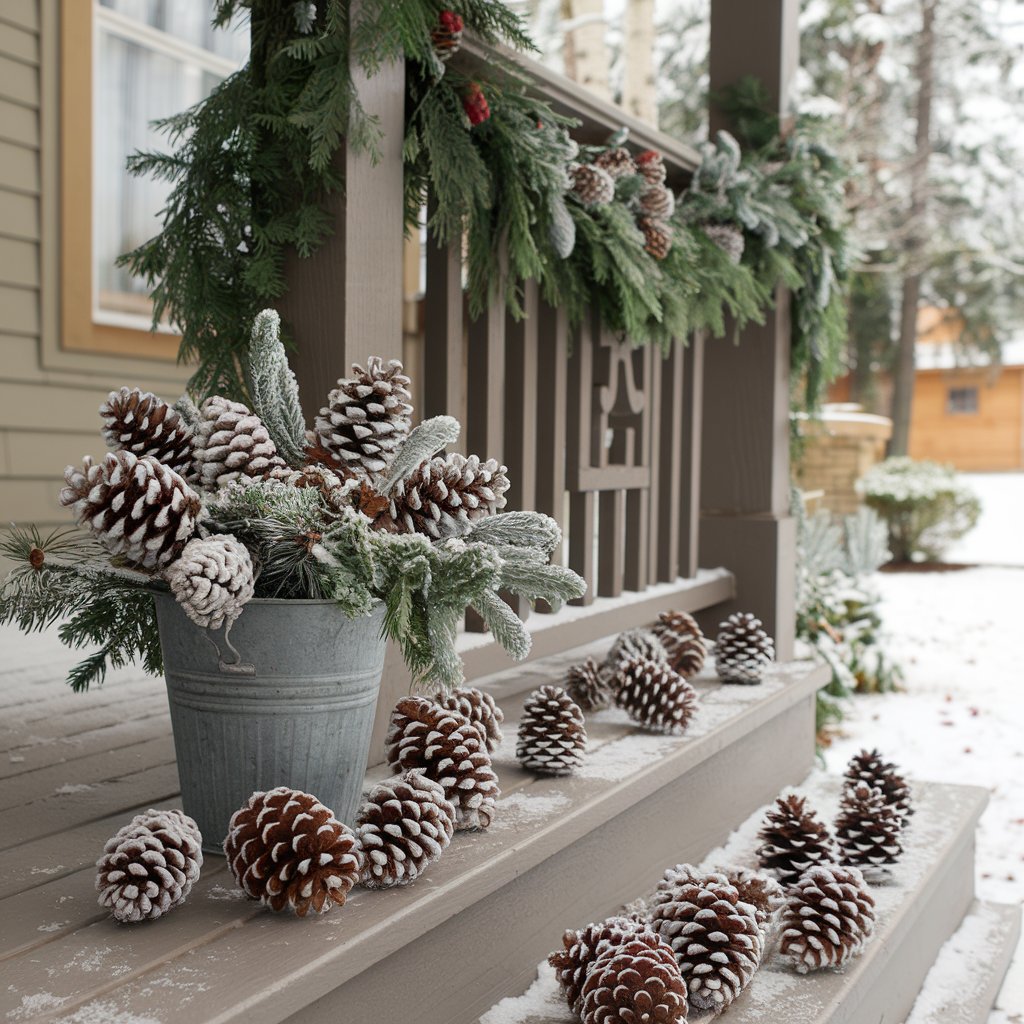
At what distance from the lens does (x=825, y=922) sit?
1.44m

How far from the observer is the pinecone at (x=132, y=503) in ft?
3.44

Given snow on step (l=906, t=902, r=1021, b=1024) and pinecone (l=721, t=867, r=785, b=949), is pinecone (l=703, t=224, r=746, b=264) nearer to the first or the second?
pinecone (l=721, t=867, r=785, b=949)

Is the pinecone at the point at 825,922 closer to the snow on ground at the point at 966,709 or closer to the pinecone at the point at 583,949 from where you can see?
the pinecone at the point at 583,949

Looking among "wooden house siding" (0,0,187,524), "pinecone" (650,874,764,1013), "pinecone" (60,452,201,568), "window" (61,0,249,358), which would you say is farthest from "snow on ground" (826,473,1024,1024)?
"window" (61,0,249,358)

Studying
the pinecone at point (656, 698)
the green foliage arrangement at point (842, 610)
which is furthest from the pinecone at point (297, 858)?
the green foliage arrangement at point (842, 610)

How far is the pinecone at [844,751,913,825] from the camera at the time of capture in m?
2.00

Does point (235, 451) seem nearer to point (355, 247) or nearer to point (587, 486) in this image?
point (355, 247)

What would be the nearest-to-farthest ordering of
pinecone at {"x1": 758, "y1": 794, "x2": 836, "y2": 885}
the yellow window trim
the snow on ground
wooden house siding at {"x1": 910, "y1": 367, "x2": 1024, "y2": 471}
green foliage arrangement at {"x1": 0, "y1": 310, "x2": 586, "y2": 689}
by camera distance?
green foliage arrangement at {"x1": 0, "y1": 310, "x2": 586, "y2": 689}, pinecone at {"x1": 758, "y1": 794, "x2": 836, "y2": 885}, the snow on ground, the yellow window trim, wooden house siding at {"x1": 910, "y1": 367, "x2": 1024, "y2": 471}

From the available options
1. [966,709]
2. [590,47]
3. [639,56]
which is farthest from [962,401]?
[966,709]

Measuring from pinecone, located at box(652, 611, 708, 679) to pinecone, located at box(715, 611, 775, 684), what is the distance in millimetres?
53

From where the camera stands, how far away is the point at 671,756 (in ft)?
5.76

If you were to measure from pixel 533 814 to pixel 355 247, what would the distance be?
2.67 feet

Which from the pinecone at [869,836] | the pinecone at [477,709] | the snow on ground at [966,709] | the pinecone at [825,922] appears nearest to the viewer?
the pinecone at [825,922]

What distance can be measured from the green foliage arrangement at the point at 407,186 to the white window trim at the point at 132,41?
7.64ft
